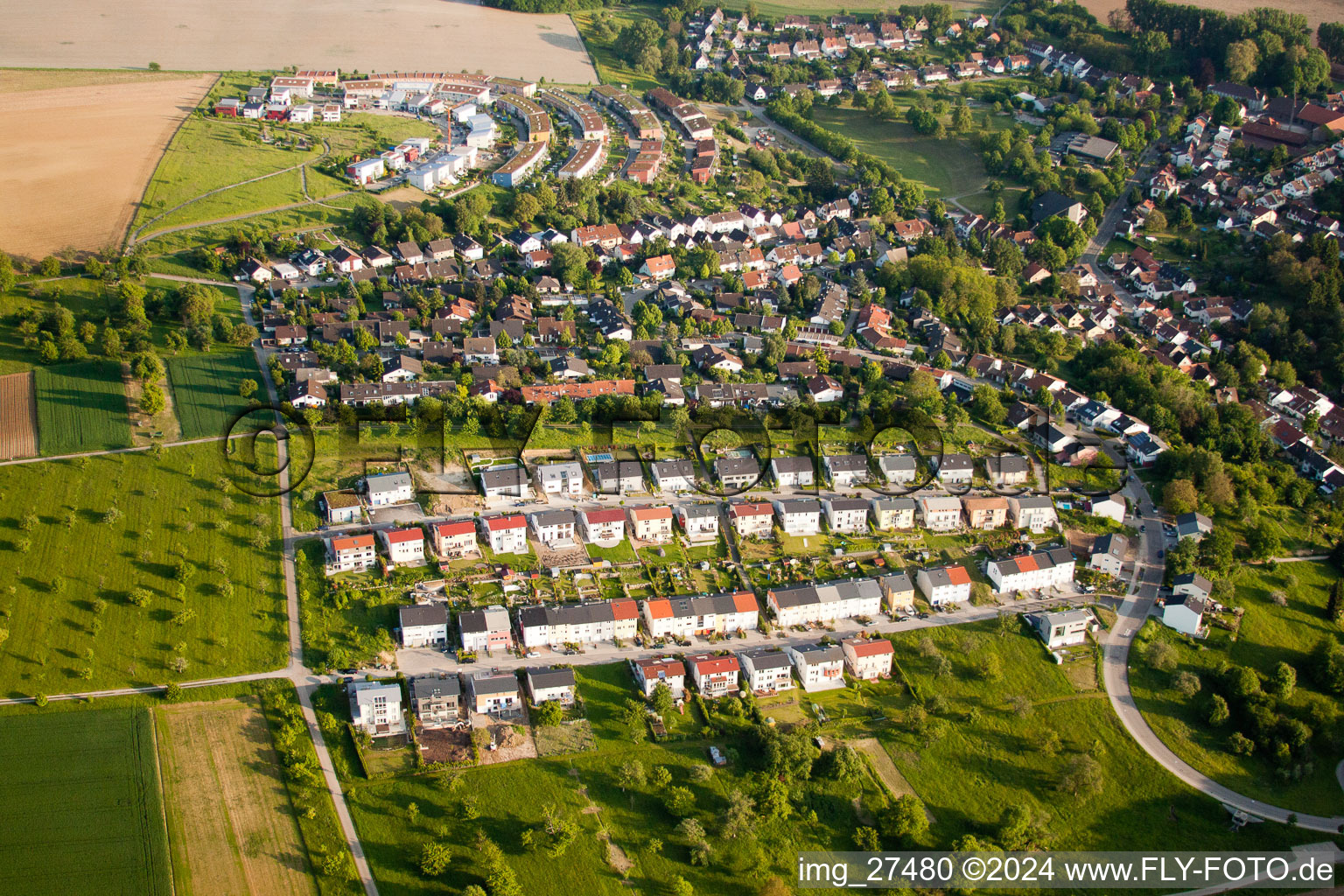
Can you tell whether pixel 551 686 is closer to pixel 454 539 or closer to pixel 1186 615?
pixel 454 539

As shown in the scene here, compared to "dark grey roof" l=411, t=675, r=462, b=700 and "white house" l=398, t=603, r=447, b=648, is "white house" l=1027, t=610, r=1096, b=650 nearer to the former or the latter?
"dark grey roof" l=411, t=675, r=462, b=700

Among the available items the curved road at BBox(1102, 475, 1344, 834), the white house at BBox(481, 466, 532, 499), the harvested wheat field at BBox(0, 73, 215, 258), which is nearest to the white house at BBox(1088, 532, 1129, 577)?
the curved road at BBox(1102, 475, 1344, 834)

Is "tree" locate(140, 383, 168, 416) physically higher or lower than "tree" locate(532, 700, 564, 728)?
higher

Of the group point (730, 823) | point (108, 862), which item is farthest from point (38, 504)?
point (730, 823)

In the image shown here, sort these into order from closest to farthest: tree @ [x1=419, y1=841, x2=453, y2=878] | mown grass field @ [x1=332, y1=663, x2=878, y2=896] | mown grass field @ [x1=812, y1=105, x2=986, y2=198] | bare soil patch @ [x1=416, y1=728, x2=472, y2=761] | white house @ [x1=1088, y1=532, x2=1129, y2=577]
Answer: tree @ [x1=419, y1=841, x2=453, y2=878] → mown grass field @ [x1=332, y1=663, x2=878, y2=896] → bare soil patch @ [x1=416, y1=728, x2=472, y2=761] → white house @ [x1=1088, y1=532, x2=1129, y2=577] → mown grass field @ [x1=812, y1=105, x2=986, y2=198]

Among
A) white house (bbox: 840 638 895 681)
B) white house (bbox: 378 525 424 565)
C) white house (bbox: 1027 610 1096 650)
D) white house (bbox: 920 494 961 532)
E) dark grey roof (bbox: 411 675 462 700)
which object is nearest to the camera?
dark grey roof (bbox: 411 675 462 700)

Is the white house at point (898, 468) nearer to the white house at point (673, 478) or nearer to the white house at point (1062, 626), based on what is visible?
the white house at point (673, 478)
